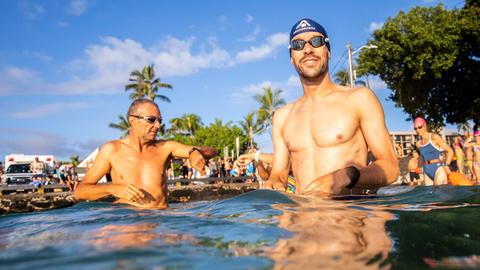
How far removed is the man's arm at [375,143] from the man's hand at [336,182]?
85mm

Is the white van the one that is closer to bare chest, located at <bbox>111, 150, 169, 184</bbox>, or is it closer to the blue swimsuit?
bare chest, located at <bbox>111, 150, 169, 184</bbox>

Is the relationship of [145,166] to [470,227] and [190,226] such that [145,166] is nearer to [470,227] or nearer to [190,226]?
[190,226]

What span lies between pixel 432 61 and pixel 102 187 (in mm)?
20884

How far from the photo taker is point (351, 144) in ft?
10.7

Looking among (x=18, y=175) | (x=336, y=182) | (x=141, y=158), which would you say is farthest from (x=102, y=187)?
(x=18, y=175)

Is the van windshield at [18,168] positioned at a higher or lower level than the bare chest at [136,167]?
higher

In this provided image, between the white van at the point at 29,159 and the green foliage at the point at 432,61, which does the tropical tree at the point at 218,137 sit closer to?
the white van at the point at 29,159

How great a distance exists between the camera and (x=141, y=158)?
4.87 m

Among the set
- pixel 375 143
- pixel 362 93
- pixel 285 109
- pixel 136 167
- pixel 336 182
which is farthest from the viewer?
pixel 136 167

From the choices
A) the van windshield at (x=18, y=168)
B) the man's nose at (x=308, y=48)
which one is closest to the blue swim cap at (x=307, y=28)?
the man's nose at (x=308, y=48)

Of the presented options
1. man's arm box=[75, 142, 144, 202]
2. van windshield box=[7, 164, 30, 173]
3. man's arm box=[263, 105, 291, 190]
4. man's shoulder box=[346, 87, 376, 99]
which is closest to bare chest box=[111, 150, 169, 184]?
man's arm box=[75, 142, 144, 202]

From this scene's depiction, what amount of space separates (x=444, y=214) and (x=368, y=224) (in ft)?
2.08

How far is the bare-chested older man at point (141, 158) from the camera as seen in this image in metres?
4.72

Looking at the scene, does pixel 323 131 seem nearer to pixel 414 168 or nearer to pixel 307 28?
pixel 307 28
